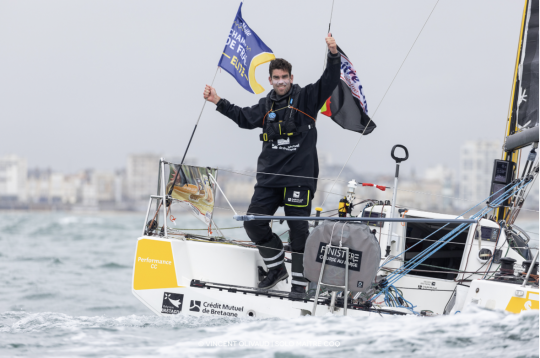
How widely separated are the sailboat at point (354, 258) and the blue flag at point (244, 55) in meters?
0.83

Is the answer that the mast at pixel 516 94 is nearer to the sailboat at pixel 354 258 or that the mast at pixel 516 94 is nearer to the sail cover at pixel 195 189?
the sailboat at pixel 354 258

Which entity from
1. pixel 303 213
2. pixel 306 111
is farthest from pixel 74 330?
pixel 306 111

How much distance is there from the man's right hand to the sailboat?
0.50 m

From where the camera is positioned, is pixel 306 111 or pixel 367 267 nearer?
pixel 367 267

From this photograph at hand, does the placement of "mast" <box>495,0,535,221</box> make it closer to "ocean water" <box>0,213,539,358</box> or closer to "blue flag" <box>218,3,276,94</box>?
"blue flag" <box>218,3,276,94</box>

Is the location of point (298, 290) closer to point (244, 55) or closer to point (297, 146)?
point (297, 146)

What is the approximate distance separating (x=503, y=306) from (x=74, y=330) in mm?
2520

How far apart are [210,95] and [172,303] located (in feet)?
4.84

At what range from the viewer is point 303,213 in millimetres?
3744

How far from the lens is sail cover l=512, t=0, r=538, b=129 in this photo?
483cm

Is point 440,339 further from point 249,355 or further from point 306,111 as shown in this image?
point 306,111

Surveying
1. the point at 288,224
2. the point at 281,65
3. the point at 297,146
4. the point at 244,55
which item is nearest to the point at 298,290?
the point at 288,224

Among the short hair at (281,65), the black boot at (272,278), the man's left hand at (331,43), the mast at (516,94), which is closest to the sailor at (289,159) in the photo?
the short hair at (281,65)

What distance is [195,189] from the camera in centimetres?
411
